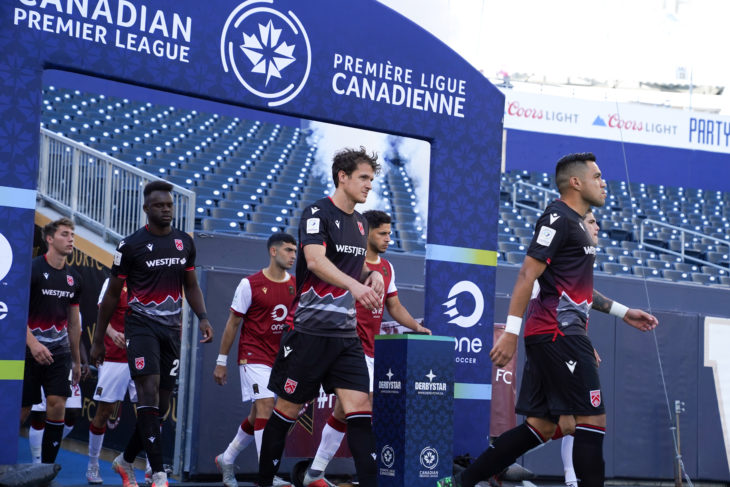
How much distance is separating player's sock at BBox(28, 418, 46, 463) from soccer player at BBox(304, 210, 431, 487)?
2461 mm

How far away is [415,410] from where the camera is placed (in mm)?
6316

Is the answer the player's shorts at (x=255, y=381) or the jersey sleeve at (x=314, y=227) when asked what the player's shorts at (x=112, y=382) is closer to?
the player's shorts at (x=255, y=381)

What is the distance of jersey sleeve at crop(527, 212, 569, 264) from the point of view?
5.79m

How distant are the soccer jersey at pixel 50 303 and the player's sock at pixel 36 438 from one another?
0.74 m

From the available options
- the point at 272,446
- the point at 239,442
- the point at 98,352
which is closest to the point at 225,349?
the point at 239,442

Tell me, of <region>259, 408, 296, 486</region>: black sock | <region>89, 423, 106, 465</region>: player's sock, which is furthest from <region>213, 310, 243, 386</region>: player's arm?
<region>259, 408, 296, 486</region>: black sock

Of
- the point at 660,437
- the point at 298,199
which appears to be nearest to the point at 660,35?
the point at 298,199

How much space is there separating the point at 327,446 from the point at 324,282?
1.75 metres

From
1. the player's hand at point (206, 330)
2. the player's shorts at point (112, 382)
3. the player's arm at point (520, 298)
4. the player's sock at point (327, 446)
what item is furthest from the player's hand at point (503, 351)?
the player's shorts at point (112, 382)

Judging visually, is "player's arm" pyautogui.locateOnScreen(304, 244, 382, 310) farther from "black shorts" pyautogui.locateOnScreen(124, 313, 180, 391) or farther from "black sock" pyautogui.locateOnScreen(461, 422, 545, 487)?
"black shorts" pyautogui.locateOnScreen(124, 313, 180, 391)

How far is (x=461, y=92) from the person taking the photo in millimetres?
7965

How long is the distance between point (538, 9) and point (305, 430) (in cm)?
2919

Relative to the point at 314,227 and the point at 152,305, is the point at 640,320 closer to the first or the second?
the point at 314,227

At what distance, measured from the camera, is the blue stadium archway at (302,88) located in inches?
231
